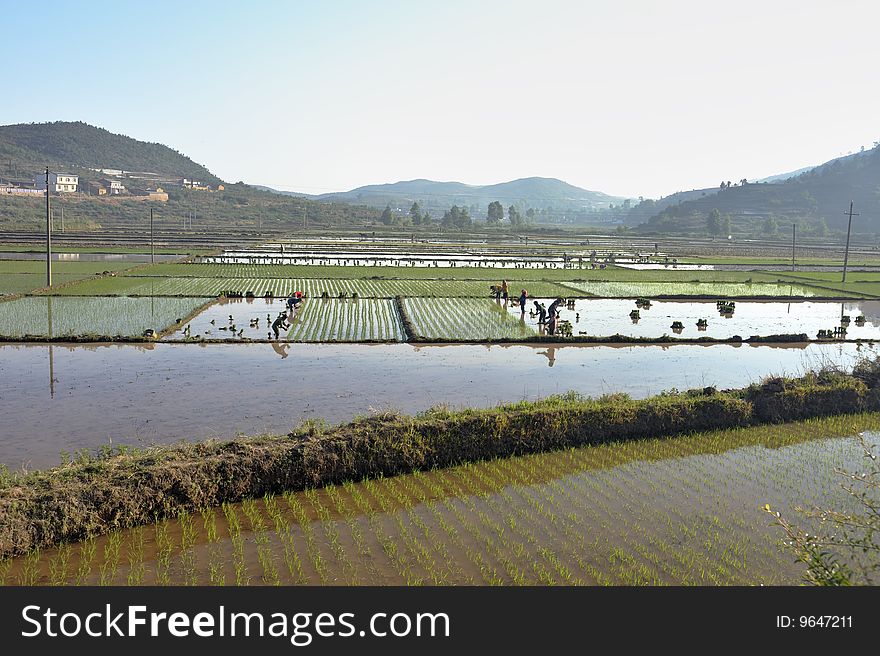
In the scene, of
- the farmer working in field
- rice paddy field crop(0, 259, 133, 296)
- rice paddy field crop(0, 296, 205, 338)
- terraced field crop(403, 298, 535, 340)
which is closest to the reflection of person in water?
terraced field crop(403, 298, 535, 340)

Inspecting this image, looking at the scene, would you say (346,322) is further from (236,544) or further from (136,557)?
(136,557)

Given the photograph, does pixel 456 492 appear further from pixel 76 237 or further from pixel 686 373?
pixel 76 237

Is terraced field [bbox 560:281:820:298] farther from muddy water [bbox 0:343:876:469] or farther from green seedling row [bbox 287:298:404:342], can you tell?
muddy water [bbox 0:343:876:469]

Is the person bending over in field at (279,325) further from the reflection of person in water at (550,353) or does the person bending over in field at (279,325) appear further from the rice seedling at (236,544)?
the rice seedling at (236,544)

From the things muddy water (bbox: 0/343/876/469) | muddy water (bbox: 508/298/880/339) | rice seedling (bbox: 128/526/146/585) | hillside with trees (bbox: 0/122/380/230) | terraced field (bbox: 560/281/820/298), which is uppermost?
hillside with trees (bbox: 0/122/380/230)

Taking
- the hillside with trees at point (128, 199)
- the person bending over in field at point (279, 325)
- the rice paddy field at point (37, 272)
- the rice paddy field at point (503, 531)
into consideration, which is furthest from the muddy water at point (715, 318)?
the hillside with trees at point (128, 199)
